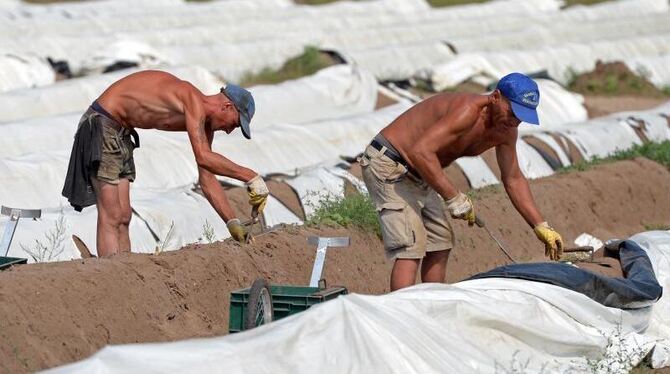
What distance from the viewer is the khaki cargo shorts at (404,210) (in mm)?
6266

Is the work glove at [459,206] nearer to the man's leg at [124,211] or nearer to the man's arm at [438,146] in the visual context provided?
the man's arm at [438,146]

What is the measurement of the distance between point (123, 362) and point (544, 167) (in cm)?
939

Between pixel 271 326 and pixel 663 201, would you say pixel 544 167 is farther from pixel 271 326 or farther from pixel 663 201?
pixel 271 326

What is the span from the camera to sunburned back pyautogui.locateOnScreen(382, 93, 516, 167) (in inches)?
242

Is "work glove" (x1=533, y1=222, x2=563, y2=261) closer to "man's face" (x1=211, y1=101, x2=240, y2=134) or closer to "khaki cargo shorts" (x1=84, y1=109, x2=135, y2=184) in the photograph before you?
"man's face" (x1=211, y1=101, x2=240, y2=134)

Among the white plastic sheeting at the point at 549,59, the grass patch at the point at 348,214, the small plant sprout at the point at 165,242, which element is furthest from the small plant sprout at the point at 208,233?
the white plastic sheeting at the point at 549,59

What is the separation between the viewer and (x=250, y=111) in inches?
255

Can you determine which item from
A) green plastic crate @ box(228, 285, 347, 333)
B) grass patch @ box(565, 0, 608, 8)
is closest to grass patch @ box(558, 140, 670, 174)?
green plastic crate @ box(228, 285, 347, 333)

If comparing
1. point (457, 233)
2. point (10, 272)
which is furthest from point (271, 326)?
point (457, 233)

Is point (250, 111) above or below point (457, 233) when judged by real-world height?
above

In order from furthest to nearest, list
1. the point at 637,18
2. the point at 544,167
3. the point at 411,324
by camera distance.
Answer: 1. the point at 637,18
2. the point at 544,167
3. the point at 411,324

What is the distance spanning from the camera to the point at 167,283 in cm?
677

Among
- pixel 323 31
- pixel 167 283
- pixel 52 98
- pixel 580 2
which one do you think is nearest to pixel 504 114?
pixel 167 283

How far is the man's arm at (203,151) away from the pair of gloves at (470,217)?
93 centimetres
